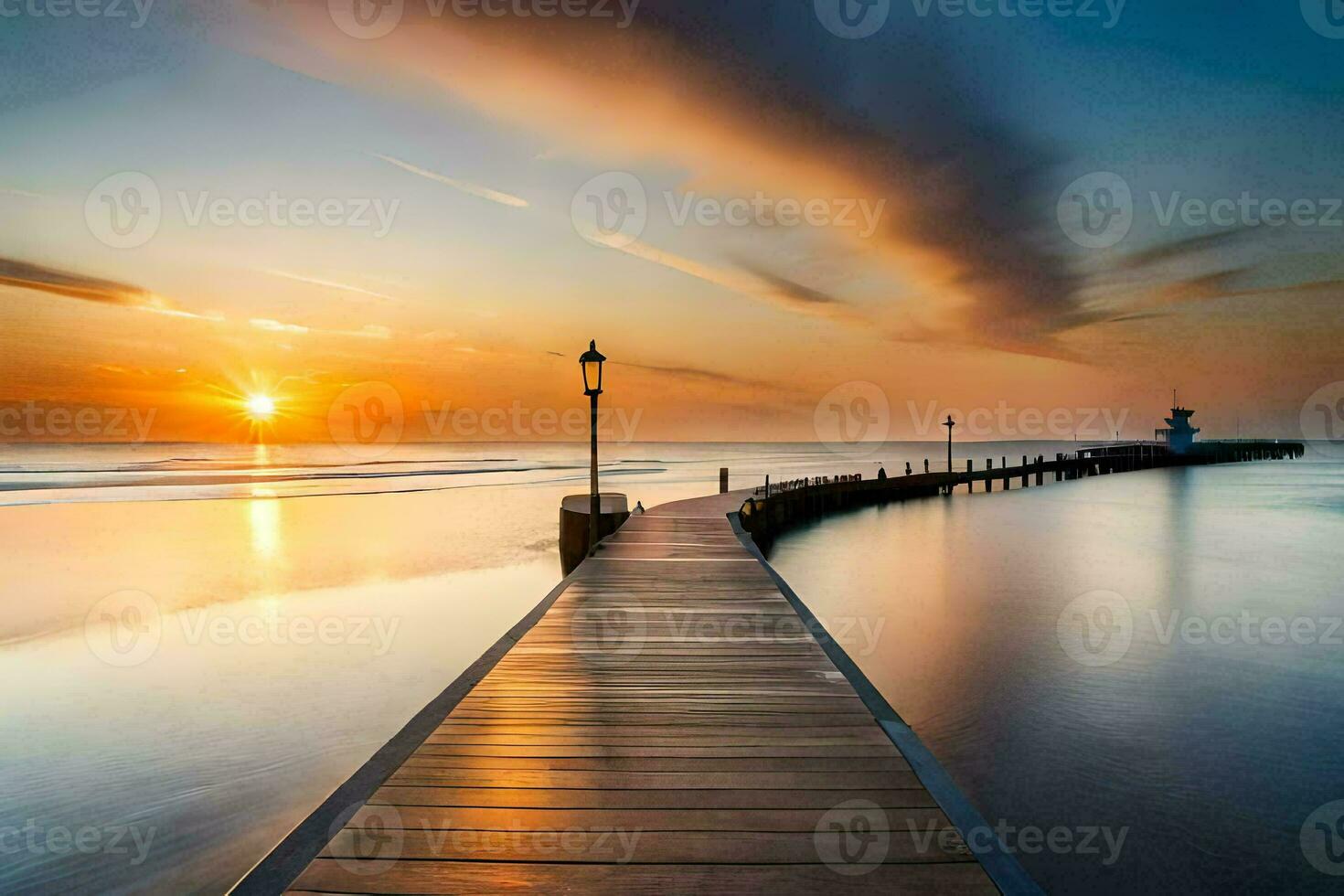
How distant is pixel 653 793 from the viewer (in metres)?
3.16

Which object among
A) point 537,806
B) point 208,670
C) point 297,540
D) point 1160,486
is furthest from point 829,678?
point 1160,486

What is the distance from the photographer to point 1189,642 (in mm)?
10586

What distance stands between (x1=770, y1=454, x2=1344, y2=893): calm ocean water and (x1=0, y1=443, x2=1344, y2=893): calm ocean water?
1.5 inches

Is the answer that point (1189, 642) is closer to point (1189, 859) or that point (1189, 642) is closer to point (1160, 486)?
point (1189, 859)

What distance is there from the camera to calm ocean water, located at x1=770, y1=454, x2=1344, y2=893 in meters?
5.23

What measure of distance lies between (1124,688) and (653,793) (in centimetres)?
806

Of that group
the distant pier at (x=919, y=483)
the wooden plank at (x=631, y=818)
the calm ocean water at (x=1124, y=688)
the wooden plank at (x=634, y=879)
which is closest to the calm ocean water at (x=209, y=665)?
the wooden plank at (x=631, y=818)

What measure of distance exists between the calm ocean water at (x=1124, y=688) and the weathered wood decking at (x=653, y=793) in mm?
2591

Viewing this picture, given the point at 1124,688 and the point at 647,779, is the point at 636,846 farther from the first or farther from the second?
the point at 1124,688

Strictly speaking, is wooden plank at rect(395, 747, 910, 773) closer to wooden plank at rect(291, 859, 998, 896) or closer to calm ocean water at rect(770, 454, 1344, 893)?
wooden plank at rect(291, 859, 998, 896)

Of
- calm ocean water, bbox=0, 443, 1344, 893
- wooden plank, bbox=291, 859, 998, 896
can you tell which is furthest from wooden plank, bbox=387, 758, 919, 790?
calm ocean water, bbox=0, 443, 1344, 893

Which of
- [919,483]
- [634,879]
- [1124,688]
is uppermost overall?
[634,879]

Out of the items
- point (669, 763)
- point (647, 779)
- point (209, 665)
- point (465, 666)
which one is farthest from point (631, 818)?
point (209, 665)

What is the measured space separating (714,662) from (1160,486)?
50.3 m
